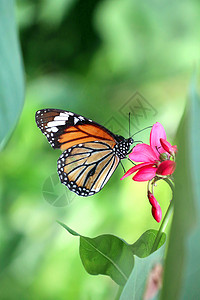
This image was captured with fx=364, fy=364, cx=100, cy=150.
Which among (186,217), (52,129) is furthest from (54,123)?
(186,217)

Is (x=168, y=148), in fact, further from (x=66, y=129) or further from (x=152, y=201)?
(x=66, y=129)

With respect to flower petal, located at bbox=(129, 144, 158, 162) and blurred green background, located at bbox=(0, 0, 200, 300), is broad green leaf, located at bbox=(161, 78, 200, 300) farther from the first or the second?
blurred green background, located at bbox=(0, 0, 200, 300)

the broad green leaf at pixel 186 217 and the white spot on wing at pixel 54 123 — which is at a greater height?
the white spot on wing at pixel 54 123

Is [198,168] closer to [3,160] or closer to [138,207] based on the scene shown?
[138,207]

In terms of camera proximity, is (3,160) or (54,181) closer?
(54,181)

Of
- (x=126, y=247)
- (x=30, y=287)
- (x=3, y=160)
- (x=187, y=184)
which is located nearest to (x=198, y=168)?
(x=187, y=184)

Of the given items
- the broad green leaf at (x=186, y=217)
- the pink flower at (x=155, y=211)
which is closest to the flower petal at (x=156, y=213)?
the pink flower at (x=155, y=211)

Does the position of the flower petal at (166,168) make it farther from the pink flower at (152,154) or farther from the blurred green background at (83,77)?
the blurred green background at (83,77)

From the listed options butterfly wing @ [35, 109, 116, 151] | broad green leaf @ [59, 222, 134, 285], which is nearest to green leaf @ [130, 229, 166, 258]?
broad green leaf @ [59, 222, 134, 285]
